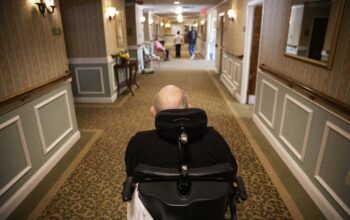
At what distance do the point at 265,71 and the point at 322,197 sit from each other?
1832 mm

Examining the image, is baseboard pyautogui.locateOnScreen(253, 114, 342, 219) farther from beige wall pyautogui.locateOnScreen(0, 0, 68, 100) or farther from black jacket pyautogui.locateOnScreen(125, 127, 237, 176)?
beige wall pyautogui.locateOnScreen(0, 0, 68, 100)

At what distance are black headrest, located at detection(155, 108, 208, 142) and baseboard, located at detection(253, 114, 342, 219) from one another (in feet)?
4.99

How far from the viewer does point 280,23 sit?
9.32ft

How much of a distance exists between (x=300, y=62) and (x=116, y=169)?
218cm

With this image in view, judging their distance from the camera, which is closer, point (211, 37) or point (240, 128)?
point (240, 128)

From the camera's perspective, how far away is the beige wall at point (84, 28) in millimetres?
4371

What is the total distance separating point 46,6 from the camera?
2514mm

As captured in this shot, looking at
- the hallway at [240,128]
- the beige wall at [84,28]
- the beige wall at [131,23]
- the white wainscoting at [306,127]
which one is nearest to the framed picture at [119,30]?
the beige wall at [84,28]

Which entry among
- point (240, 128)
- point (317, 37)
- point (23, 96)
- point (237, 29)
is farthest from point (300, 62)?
point (237, 29)

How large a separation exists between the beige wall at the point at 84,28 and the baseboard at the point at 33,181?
2131 mm

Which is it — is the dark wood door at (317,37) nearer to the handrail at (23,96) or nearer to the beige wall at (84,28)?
the handrail at (23,96)

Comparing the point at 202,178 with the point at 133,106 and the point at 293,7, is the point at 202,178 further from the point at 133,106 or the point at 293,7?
the point at 133,106

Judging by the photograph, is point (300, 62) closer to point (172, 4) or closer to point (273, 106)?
point (273, 106)

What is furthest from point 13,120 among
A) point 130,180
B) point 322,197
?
point 322,197
